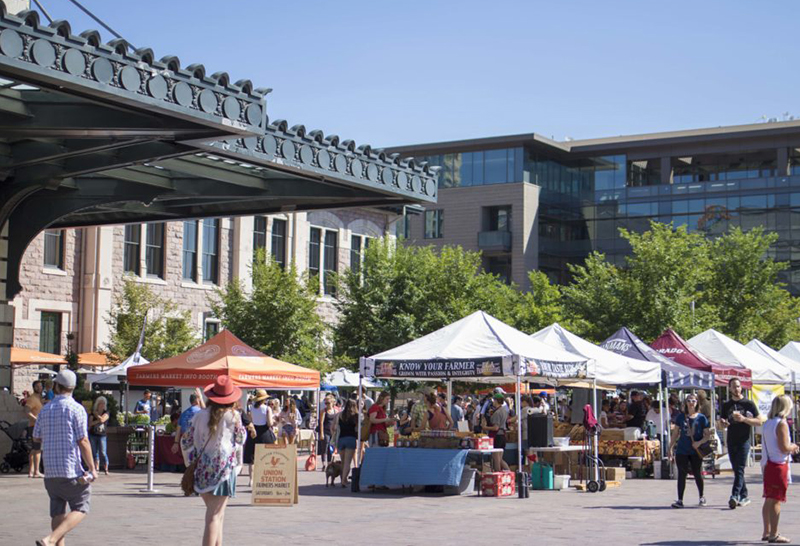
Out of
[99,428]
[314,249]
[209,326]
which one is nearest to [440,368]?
[99,428]

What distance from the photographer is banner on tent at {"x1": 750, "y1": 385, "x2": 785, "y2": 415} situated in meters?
29.2

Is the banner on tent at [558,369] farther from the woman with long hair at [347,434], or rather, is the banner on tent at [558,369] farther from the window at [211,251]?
the window at [211,251]

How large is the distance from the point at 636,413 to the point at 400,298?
60.7 feet

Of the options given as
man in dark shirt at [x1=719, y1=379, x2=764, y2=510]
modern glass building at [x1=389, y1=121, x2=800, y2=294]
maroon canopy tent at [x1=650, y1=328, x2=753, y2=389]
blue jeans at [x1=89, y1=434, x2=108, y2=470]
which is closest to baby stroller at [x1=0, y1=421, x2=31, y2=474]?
blue jeans at [x1=89, y1=434, x2=108, y2=470]

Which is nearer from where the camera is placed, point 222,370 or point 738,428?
point 738,428

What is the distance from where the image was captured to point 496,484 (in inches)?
754

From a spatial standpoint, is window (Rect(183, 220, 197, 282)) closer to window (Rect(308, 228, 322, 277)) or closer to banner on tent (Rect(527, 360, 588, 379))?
window (Rect(308, 228, 322, 277))

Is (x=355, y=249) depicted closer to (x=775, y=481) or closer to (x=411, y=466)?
(x=411, y=466)

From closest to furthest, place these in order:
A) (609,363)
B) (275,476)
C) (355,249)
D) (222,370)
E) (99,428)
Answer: (275,476) → (222,370) → (99,428) → (609,363) → (355,249)

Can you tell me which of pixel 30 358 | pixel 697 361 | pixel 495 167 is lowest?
pixel 697 361

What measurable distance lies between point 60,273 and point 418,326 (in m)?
13.5

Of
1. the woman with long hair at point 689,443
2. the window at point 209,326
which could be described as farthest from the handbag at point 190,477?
the window at point 209,326

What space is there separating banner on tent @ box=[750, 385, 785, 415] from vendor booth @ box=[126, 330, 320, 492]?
12449 mm

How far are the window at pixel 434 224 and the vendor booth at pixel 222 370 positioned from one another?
55.3 m
